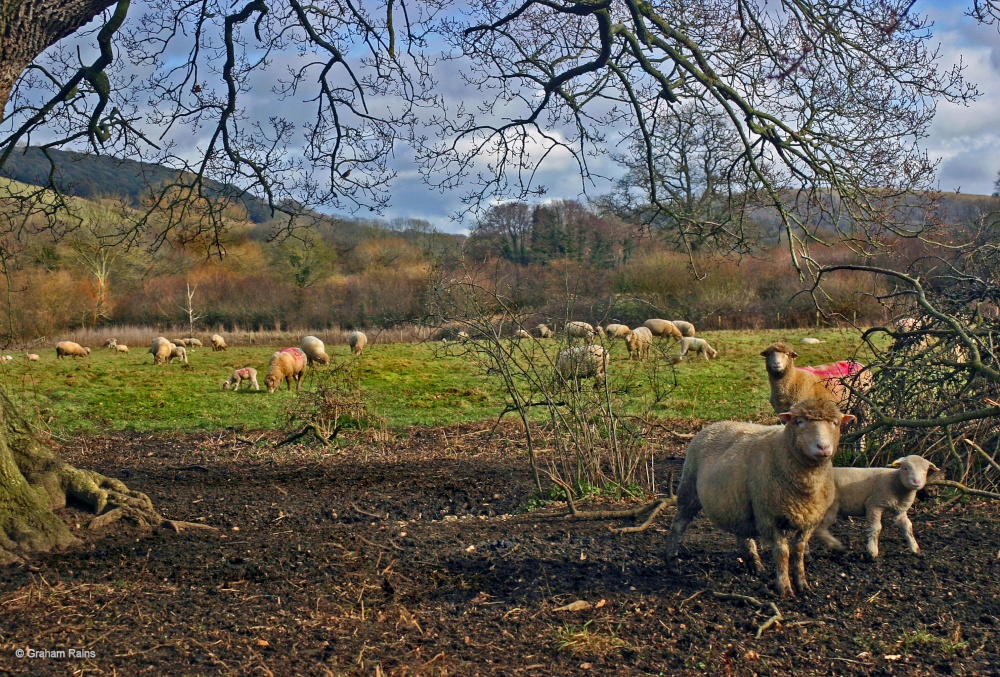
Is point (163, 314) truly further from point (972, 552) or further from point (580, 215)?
point (972, 552)

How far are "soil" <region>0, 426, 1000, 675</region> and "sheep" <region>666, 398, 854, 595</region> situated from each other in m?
0.24

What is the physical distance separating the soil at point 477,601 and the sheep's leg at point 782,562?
90 millimetres

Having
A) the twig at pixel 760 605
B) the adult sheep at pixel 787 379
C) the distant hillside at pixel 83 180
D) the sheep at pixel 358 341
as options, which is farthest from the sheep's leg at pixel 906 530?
the sheep at pixel 358 341

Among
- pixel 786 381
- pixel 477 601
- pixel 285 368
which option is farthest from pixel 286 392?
pixel 477 601

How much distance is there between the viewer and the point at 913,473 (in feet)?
18.3

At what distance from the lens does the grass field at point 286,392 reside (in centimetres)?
1336

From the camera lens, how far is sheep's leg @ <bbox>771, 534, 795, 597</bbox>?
4.67 meters

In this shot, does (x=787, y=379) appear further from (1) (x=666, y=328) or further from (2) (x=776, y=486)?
(1) (x=666, y=328)

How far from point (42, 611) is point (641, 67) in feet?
21.2

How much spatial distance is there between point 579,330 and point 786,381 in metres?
4.41

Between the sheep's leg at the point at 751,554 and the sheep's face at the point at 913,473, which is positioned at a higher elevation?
the sheep's face at the point at 913,473

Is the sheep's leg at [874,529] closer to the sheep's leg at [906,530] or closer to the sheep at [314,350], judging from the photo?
the sheep's leg at [906,530]

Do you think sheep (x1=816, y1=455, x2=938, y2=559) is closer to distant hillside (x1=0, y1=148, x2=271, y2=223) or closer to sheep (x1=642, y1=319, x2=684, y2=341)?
distant hillside (x1=0, y1=148, x2=271, y2=223)

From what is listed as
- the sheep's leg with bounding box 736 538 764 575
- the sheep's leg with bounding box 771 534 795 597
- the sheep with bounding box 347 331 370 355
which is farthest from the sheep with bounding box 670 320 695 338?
the sheep's leg with bounding box 771 534 795 597
